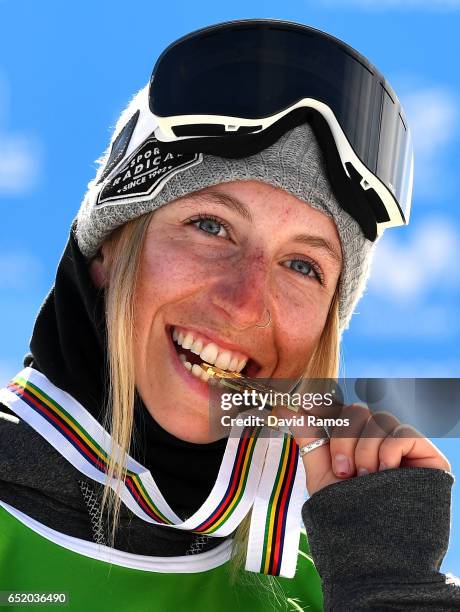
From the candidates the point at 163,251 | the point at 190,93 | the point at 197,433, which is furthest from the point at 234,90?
the point at 197,433

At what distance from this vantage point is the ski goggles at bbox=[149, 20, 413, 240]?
3252mm

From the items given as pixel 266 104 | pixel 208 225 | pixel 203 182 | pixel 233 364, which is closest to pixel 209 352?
→ pixel 233 364

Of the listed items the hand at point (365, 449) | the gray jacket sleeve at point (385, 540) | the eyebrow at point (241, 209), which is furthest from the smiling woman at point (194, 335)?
the gray jacket sleeve at point (385, 540)

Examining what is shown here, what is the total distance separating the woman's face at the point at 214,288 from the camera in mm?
3131

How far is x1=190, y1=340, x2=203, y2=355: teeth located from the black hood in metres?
0.29

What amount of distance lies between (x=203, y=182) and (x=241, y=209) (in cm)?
17

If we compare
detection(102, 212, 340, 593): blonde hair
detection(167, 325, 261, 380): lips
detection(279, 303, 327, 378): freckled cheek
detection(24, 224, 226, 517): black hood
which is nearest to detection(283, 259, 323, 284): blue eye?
detection(279, 303, 327, 378): freckled cheek

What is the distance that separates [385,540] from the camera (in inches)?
97.2

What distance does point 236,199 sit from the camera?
3176mm

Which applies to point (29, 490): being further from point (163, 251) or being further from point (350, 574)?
point (350, 574)

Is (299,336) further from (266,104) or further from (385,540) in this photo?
(385,540)

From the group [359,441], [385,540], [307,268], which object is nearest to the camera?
[385,540]

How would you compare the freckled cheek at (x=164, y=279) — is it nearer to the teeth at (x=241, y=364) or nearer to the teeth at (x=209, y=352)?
the teeth at (x=209, y=352)

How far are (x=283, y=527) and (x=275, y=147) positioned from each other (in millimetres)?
1401
